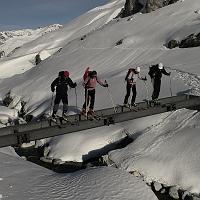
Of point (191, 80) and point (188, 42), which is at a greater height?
point (188, 42)

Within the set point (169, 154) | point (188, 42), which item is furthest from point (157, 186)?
point (188, 42)

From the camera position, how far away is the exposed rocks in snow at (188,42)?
37.7 metres

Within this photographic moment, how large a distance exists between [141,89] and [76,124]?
12.8 meters

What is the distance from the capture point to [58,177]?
16.6 metres

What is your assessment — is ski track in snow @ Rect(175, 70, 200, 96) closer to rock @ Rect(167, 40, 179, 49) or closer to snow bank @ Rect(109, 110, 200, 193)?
snow bank @ Rect(109, 110, 200, 193)

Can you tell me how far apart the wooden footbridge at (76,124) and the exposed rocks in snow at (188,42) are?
651 inches

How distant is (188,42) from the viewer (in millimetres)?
38375

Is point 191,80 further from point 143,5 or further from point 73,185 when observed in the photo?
point 143,5

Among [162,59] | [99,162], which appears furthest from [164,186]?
[162,59]

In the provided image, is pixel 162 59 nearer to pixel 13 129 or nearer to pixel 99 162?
pixel 99 162

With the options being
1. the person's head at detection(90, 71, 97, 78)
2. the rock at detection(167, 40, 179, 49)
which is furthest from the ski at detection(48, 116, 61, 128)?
the rock at detection(167, 40, 179, 49)

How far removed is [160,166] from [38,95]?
2118 cm

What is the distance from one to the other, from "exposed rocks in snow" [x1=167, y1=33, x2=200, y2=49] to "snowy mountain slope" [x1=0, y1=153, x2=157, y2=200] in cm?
2395

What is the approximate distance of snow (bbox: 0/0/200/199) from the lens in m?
17.9
